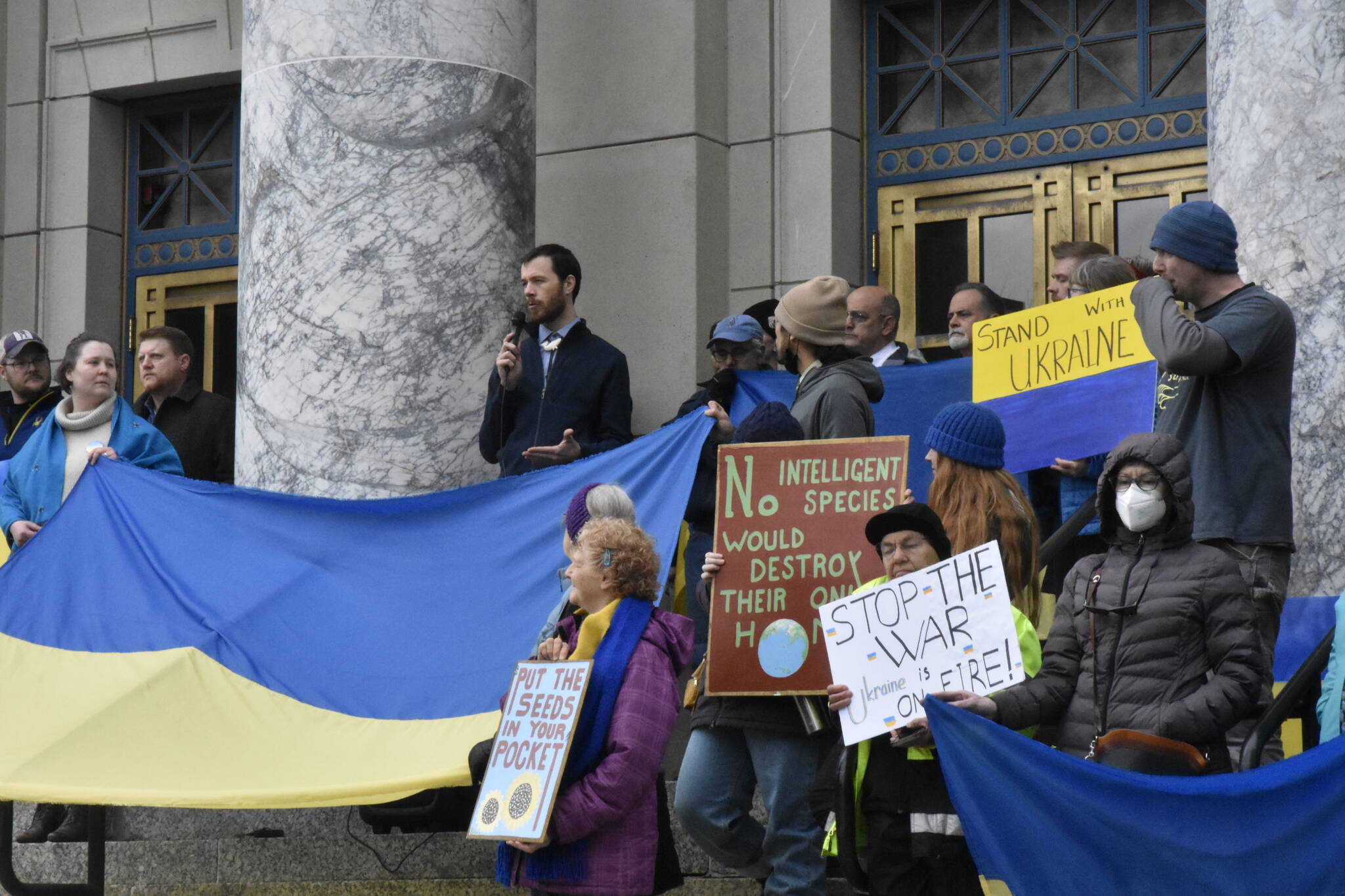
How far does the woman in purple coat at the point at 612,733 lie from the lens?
571 cm

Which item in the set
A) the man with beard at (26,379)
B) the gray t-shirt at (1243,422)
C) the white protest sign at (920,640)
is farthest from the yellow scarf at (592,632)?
the man with beard at (26,379)

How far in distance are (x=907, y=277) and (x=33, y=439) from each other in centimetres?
515

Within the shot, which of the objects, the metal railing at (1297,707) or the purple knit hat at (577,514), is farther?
the purple knit hat at (577,514)

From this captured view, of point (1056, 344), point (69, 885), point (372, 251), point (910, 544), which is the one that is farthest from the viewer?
point (372, 251)

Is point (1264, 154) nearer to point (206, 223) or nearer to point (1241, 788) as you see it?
point (1241, 788)

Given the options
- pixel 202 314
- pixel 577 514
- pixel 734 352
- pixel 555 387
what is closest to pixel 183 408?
pixel 555 387

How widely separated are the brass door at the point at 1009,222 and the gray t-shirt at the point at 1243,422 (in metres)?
4.52

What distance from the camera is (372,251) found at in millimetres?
9453

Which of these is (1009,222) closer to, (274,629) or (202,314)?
(274,629)

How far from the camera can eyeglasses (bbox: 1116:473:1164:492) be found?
18.4 feet

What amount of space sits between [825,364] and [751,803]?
169 cm

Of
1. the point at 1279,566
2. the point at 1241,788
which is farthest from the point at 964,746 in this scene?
the point at 1279,566

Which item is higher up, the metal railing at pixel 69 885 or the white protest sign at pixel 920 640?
the white protest sign at pixel 920 640

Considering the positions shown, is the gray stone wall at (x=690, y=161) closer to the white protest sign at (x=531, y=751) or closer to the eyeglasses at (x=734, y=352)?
the eyeglasses at (x=734, y=352)
